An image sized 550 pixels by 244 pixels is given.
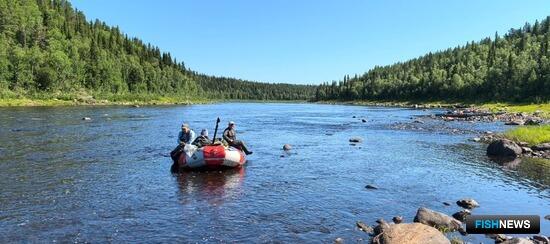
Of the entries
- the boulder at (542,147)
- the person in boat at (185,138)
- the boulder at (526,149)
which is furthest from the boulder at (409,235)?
the boulder at (542,147)

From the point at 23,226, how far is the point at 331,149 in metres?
26.4

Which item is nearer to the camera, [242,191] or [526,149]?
[242,191]

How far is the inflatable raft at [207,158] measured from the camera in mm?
25984

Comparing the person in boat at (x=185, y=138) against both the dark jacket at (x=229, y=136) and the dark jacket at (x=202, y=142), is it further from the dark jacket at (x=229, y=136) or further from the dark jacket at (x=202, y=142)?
the dark jacket at (x=229, y=136)

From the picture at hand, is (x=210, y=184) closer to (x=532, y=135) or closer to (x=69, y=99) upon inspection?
(x=532, y=135)

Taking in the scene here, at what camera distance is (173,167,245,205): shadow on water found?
813 inches

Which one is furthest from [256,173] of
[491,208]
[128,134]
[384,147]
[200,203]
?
[128,134]

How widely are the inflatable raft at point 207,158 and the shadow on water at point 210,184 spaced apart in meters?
0.41

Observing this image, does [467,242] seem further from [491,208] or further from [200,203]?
[200,203]

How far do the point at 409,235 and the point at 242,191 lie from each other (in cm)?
998

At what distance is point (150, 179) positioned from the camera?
2438 cm

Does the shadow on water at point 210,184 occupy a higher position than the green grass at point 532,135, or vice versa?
the green grass at point 532,135

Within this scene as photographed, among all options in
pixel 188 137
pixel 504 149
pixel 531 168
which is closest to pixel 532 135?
pixel 504 149

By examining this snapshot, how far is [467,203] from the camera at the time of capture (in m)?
19.5
